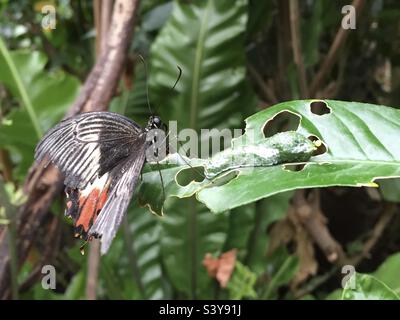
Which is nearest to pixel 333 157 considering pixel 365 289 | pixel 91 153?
pixel 365 289

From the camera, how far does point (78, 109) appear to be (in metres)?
1.03

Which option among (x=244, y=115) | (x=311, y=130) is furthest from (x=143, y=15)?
(x=311, y=130)

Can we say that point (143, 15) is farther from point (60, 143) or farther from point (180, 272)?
point (60, 143)

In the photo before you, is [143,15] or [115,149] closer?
[115,149]

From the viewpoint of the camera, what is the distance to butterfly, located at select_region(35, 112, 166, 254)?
721 millimetres

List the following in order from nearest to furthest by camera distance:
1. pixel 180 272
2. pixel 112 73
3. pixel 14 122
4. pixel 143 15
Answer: pixel 112 73
pixel 14 122
pixel 180 272
pixel 143 15

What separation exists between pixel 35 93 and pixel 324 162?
2.78 feet

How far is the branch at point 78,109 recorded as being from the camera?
39.3 inches

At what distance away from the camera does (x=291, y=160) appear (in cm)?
63

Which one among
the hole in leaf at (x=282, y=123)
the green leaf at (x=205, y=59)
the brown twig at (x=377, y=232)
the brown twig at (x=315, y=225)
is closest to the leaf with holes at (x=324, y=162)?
the green leaf at (x=205, y=59)

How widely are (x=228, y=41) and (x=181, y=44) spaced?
0.12m

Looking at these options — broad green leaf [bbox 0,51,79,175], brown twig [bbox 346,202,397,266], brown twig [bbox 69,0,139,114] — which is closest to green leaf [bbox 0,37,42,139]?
broad green leaf [bbox 0,51,79,175]

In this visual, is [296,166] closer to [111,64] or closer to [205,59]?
[111,64]

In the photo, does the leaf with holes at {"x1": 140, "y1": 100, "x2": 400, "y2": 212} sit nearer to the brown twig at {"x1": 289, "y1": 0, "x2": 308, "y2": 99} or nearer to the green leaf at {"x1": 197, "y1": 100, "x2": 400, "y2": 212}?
the green leaf at {"x1": 197, "y1": 100, "x2": 400, "y2": 212}
